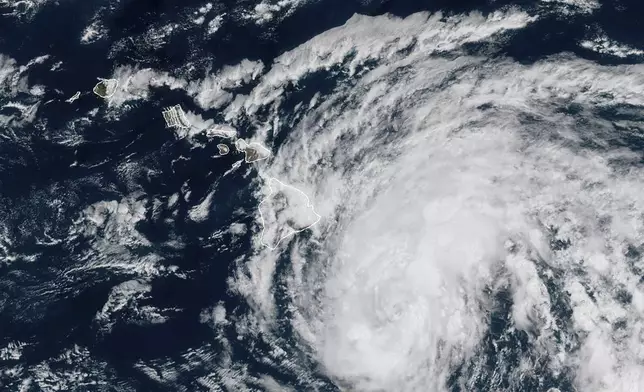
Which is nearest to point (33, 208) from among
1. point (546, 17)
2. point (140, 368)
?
point (140, 368)

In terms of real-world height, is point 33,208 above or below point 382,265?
above

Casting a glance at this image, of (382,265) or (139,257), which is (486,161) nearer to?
(382,265)

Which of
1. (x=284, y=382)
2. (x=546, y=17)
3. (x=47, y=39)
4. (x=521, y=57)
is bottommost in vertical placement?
(x=284, y=382)

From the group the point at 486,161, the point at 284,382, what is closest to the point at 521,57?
the point at 486,161

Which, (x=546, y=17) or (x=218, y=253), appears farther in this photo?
(x=218, y=253)

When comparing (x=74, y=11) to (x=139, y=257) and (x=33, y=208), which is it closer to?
(x=33, y=208)

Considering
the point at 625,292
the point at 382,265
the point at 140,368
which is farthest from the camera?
the point at 382,265

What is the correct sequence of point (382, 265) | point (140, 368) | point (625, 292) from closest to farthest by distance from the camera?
point (625, 292)
point (140, 368)
point (382, 265)
